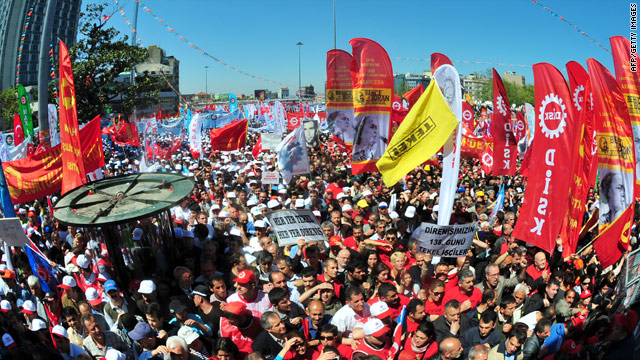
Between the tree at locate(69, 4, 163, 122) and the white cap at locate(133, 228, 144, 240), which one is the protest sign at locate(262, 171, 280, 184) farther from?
the tree at locate(69, 4, 163, 122)

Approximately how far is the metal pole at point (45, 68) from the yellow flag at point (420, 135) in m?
8.37

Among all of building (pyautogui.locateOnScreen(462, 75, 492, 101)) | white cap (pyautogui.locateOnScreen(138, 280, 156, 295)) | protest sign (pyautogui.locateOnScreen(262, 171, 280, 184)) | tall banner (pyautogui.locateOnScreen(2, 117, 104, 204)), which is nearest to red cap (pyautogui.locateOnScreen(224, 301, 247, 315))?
white cap (pyautogui.locateOnScreen(138, 280, 156, 295))

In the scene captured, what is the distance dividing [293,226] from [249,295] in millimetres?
1869

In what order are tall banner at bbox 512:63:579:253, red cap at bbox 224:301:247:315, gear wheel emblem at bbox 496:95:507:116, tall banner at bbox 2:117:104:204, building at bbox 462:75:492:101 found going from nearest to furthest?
red cap at bbox 224:301:247:315
tall banner at bbox 512:63:579:253
tall banner at bbox 2:117:104:204
gear wheel emblem at bbox 496:95:507:116
building at bbox 462:75:492:101

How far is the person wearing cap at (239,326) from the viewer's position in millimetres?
4250

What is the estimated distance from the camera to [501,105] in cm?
932

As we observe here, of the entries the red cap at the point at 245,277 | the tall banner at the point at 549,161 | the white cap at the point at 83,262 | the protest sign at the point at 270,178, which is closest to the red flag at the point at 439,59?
the tall banner at the point at 549,161

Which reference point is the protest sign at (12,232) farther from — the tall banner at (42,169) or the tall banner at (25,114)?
the tall banner at (25,114)

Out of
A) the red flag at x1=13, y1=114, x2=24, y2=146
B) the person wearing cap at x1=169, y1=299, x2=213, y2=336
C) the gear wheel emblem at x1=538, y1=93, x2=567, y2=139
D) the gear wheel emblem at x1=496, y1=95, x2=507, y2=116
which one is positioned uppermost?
the gear wheel emblem at x1=496, y1=95, x2=507, y2=116

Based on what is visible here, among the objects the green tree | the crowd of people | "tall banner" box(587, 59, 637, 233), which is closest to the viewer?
the crowd of people

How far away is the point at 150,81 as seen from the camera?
29.3 m

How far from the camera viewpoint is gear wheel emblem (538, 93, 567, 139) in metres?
5.26

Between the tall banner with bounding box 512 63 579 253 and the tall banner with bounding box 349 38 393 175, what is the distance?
3631 mm

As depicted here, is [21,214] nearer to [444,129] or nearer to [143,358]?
[143,358]
